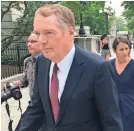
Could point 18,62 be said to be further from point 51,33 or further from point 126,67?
point 51,33

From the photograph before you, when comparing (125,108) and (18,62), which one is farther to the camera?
(18,62)

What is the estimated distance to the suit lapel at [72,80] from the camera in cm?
217

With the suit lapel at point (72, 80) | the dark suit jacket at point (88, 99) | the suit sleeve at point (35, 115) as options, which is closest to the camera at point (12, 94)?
the suit sleeve at point (35, 115)

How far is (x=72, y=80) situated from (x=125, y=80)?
2.45m

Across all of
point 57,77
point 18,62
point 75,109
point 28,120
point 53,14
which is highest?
point 53,14

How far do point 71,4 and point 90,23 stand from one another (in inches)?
1261

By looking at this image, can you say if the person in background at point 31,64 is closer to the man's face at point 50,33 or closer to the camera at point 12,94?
the camera at point 12,94

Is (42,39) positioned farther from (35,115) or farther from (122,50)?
(122,50)

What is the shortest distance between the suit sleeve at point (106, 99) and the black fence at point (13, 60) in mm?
10445

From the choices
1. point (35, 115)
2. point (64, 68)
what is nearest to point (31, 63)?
point (35, 115)

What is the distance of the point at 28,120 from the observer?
2.50 meters

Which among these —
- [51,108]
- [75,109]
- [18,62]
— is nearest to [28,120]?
[51,108]

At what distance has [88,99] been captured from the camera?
2148 mm

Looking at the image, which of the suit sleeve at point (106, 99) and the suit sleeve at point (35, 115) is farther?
the suit sleeve at point (35, 115)
